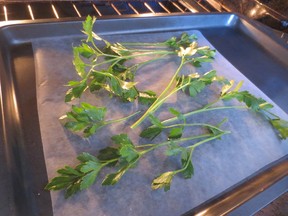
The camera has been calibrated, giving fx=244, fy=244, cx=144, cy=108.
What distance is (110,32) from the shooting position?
3.19 ft

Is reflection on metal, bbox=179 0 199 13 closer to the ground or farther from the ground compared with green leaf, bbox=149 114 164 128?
farther from the ground

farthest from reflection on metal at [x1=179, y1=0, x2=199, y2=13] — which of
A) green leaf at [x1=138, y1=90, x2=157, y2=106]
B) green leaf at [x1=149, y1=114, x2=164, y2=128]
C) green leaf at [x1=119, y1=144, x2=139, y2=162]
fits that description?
green leaf at [x1=119, y1=144, x2=139, y2=162]

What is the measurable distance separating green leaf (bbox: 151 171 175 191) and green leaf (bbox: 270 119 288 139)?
15.8 inches

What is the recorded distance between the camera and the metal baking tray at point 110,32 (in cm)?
55

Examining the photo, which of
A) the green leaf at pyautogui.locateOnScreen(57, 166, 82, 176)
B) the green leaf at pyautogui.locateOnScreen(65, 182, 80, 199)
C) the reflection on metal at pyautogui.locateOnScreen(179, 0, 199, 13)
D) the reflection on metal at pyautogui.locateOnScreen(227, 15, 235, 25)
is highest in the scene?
the reflection on metal at pyautogui.locateOnScreen(179, 0, 199, 13)

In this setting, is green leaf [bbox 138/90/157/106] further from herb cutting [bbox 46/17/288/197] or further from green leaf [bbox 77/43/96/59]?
green leaf [bbox 77/43/96/59]

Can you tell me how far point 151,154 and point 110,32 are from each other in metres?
0.55

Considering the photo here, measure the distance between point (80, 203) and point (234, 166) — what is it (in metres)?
0.41

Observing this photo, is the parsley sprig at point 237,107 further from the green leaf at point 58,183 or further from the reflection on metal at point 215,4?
the reflection on metal at point 215,4

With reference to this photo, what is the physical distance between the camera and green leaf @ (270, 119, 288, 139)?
2.45 ft

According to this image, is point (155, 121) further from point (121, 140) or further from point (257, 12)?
point (257, 12)

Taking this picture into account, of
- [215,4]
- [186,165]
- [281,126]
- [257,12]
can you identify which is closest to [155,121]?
[186,165]

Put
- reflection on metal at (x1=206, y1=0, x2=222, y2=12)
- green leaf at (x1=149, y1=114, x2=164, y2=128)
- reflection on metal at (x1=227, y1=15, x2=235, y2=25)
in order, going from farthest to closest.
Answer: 1. reflection on metal at (x1=206, y1=0, x2=222, y2=12)
2. reflection on metal at (x1=227, y1=15, x2=235, y2=25)
3. green leaf at (x1=149, y1=114, x2=164, y2=128)

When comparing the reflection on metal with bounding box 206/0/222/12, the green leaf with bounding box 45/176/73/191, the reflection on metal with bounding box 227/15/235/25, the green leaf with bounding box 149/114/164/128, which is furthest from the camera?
the reflection on metal with bounding box 206/0/222/12
